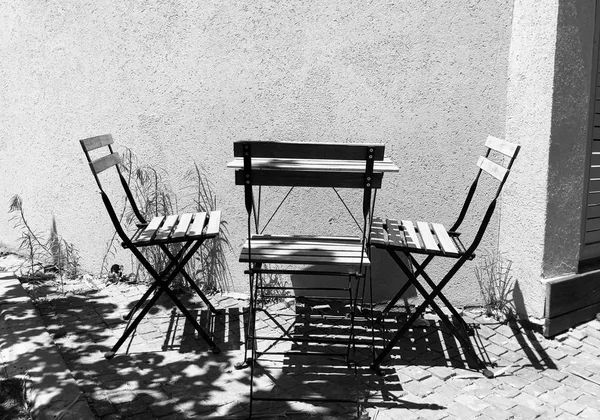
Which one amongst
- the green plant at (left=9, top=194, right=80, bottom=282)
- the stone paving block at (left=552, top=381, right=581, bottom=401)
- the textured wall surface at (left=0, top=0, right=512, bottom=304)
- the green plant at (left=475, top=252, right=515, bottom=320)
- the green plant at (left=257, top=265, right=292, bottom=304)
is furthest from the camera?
the green plant at (left=9, top=194, right=80, bottom=282)

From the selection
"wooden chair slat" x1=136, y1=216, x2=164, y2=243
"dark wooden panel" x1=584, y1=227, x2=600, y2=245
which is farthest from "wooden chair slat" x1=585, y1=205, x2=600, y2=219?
"wooden chair slat" x1=136, y1=216, x2=164, y2=243

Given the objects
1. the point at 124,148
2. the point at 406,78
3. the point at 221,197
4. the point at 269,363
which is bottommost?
the point at 269,363

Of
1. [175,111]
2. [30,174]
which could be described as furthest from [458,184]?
[30,174]

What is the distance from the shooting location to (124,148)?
5.45 meters

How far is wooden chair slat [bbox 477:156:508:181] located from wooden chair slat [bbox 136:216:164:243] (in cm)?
227

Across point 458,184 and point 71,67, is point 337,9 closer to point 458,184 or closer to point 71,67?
point 458,184

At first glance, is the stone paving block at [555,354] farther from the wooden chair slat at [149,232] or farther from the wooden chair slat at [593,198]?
the wooden chair slat at [149,232]

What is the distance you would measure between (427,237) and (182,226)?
1.70 metres

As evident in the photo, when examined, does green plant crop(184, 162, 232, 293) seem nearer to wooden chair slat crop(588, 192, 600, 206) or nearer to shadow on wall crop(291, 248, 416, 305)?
shadow on wall crop(291, 248, 416, 305)

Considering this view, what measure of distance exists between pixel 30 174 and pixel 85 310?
1.71m

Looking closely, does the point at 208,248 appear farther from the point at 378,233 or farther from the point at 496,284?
the point at 496,284

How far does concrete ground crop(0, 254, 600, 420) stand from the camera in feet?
12.0

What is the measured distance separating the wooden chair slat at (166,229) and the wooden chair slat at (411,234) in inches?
64.1

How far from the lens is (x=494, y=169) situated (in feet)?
13.5
